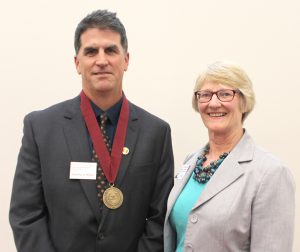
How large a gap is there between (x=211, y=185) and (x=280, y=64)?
4.86 ft

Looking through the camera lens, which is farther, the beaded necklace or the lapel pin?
the lapel pin

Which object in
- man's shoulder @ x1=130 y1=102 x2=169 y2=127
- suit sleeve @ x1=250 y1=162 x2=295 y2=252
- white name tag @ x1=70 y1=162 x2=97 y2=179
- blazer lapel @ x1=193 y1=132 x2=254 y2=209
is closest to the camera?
suit sleeve @ x1=250 y1=162 x2=295 y2=252

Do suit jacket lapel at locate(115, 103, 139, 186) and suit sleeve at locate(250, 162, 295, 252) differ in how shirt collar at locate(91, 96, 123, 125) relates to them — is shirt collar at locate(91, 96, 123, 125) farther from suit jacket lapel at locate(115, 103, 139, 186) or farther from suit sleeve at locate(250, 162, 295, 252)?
suit sleeve at locate(250, 162, 295, 252)

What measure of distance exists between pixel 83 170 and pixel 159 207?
485 millimetres

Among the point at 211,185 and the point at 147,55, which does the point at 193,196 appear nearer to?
the point at 211,185

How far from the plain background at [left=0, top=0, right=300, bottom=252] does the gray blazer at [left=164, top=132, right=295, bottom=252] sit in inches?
45.7

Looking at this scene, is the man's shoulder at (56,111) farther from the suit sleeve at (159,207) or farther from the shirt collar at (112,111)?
the suit sleeve at (159,207)

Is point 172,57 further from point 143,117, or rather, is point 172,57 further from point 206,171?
point 206,171

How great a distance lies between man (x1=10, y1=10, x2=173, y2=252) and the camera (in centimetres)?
189

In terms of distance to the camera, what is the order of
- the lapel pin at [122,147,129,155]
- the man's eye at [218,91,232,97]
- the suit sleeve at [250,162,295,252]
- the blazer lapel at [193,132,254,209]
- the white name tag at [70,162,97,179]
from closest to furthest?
the suit sleeve at [250,162,295,252] → the blazer lapel at [193,132,254,209] → the man's eye at [218,91,232,97] → the white name tag at [70,162,97,179] → the lapel pin at [122,147,129,155]

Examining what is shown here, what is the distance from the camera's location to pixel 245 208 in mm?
1594

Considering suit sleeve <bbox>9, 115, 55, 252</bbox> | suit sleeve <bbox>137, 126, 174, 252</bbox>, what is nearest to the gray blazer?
suit sleeve <bbox>137, 126, 174, 252</bbox>

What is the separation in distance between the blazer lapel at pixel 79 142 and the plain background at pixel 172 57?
86cm

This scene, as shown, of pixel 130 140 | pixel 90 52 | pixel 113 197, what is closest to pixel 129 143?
pixel 130 140
